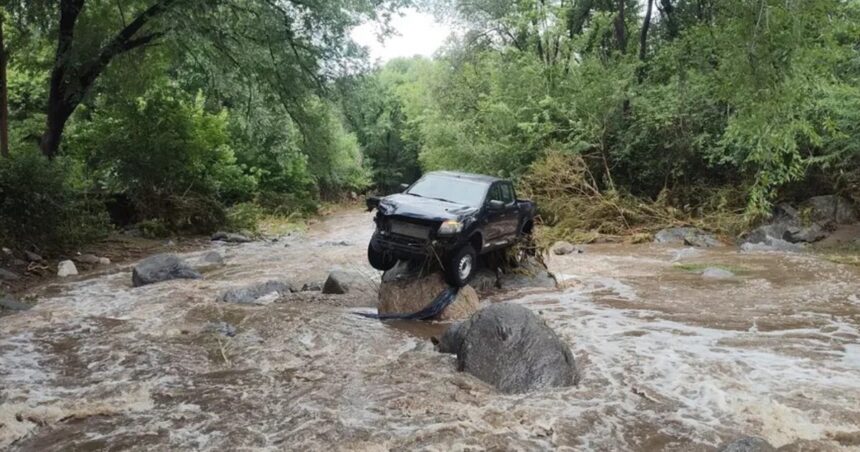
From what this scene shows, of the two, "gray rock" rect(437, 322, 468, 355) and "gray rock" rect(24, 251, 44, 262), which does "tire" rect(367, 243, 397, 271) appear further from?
"gray rock" rect(24, 251, 44, 262)

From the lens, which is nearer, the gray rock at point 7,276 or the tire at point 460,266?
the tire at point 460,266

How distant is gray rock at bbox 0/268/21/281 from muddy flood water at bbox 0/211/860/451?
2.48ft

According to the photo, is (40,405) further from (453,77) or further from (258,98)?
(453,77)

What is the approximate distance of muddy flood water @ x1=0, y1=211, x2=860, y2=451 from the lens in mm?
5414

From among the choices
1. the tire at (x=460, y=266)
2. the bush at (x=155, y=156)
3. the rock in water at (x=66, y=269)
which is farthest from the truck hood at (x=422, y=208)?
the bush at (x=155, y=156)

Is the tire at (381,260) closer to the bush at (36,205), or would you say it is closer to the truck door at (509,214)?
the truck door at (509,214)

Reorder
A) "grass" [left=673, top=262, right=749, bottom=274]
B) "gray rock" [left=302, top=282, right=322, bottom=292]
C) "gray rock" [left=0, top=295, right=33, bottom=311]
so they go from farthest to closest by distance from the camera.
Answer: "grass" [left=673, top=262, right=749, bottom=274] < "gray rock" [left=302, top=282, right=322, bottom=292] < "gray rock" [left=0, top=295, right=33, bottom=311]

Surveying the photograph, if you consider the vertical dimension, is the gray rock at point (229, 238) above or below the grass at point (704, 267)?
below

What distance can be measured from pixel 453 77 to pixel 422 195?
78.7ft

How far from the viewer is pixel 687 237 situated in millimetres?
18469

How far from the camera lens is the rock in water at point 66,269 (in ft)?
40.1

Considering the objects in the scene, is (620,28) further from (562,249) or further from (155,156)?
(155,156)

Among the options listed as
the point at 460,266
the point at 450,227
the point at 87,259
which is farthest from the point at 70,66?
the point at 460,266

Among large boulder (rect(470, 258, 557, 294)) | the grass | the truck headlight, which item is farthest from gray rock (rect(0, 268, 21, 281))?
the grass
